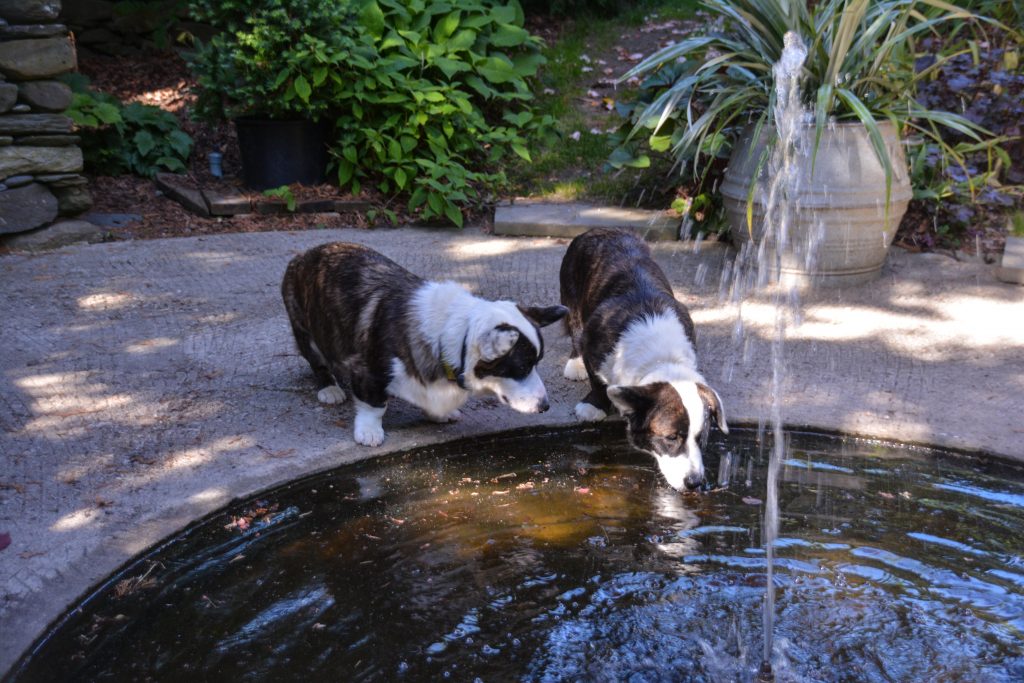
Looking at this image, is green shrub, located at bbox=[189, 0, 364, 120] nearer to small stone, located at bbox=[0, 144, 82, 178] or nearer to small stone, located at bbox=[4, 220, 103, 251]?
small stone, located at bbox=[0, 144, 82, 178]

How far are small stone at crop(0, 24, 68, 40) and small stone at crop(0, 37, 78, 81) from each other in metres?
0.03

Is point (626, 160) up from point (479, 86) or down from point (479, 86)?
down

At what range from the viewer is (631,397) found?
13.2 feet

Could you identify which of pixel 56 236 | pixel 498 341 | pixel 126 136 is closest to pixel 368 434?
pixel 498 341

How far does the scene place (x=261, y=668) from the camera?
307cm

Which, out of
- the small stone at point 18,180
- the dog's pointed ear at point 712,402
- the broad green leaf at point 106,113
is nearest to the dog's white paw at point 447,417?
the dog's pointed ear at point 712,402

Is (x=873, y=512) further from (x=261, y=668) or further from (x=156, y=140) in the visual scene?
(x=156, y=140)

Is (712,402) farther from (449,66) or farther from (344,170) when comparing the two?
(449,66)

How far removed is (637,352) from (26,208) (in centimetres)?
509

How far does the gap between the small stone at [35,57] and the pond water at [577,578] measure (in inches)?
180

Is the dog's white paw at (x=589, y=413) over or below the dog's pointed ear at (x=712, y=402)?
below

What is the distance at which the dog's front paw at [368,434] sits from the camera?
180 inches

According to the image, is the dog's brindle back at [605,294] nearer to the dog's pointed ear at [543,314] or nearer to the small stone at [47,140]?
the dog's pointed ear at [543,314]

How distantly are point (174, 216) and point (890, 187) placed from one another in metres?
5.54
